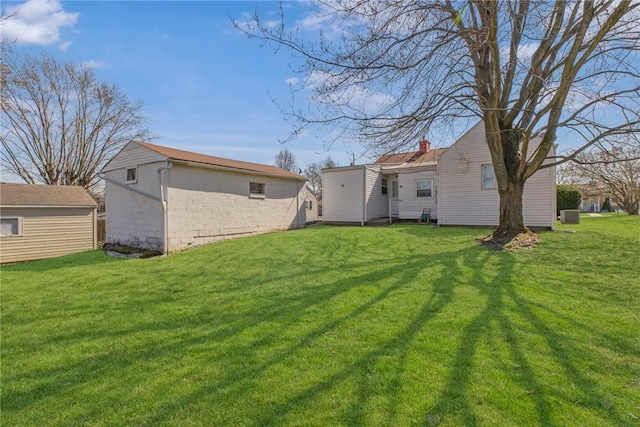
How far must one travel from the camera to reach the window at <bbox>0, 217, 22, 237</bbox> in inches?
552

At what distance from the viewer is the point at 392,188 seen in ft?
62.0

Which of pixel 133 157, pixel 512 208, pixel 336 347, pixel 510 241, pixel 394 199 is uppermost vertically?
pixel 133 157

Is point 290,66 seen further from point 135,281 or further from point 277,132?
point 135,281

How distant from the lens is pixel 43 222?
1509cm

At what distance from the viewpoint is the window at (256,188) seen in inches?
608

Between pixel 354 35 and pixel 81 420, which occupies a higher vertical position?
pixel 354 35

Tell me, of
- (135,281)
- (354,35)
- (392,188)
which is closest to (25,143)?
(135,281)

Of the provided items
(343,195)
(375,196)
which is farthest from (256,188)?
(375,196)

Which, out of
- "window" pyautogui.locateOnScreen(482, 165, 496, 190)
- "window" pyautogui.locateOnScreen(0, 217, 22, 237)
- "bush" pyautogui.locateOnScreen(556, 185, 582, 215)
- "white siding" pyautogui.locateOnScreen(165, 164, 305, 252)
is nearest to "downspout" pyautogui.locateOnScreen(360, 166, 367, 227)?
"white siding" pyautogui.locateOnScreen(165, 164, 305, 252)

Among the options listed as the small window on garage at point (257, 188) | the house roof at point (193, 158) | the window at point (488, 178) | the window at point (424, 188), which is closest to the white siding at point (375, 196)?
the window at point (424, 188)

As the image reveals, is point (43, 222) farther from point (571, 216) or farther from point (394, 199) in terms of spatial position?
point (571, 216)

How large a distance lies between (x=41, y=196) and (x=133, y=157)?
604cm

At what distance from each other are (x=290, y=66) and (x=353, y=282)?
4207 millimetres

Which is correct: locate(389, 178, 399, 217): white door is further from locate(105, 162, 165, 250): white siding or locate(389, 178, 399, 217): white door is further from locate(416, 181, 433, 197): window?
locate(105, 162, 165, 250): white siding
